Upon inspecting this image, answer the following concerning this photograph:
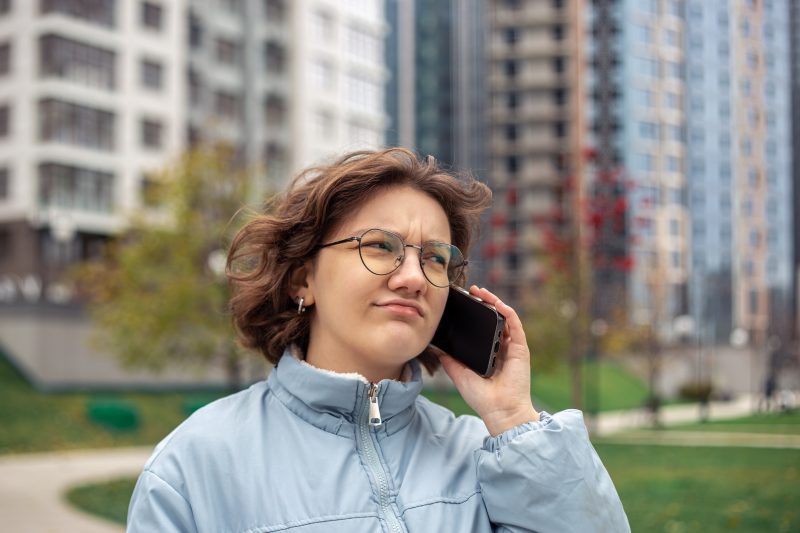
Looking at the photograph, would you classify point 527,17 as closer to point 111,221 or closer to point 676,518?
point 676,518

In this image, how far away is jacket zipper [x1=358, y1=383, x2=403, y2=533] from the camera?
148 centimetres

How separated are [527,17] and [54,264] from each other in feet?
52.6

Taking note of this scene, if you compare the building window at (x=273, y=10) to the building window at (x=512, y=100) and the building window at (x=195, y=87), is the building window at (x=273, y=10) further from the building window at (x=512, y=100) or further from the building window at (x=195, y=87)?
the building window at (x=512, y=100)

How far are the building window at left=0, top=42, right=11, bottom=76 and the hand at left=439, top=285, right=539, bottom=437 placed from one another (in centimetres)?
1921

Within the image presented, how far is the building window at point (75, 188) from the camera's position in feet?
65.7

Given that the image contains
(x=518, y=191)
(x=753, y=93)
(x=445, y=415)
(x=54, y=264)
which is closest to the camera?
(x=445, y=415)

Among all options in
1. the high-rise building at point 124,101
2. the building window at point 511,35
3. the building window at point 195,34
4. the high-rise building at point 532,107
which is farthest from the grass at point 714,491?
the building window at point 195,34

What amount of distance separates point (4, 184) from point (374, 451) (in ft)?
66.2

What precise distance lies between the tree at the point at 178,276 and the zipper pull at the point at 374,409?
7820 mm

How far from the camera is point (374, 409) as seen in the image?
1.56 metres

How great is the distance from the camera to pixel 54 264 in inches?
845

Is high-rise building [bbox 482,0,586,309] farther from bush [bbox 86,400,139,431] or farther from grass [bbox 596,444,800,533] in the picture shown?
bush [bbox 86,400,139,431]

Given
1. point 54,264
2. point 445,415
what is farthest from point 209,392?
point 445,415

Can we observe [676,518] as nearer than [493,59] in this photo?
Yes
